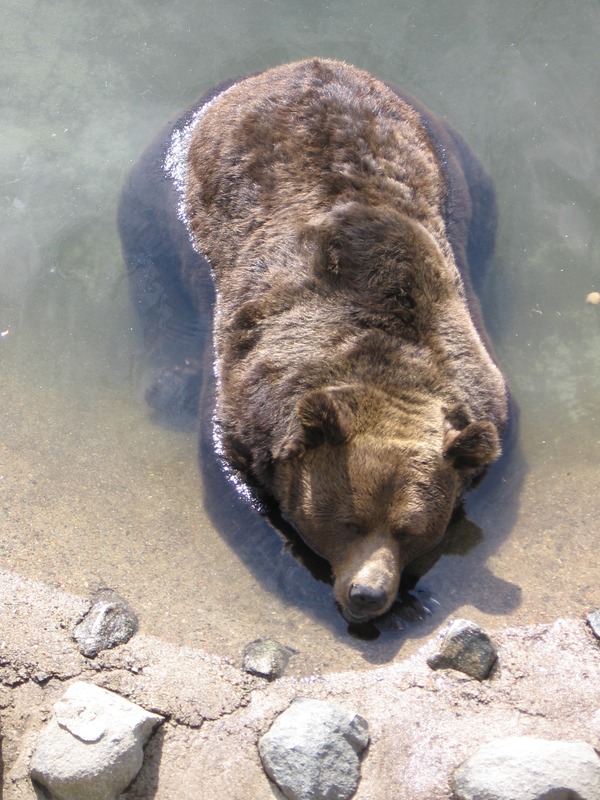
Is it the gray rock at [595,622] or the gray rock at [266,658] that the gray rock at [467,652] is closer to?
the gray rock at [595,622]

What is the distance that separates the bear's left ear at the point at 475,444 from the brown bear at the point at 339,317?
10mm

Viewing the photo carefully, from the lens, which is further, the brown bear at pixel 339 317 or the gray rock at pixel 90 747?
the brown bear at pixel 339 317

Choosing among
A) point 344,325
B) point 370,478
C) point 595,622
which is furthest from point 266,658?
point 344,325

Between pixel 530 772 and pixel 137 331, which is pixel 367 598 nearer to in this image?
pixel 530 772

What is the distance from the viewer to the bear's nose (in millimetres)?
5344

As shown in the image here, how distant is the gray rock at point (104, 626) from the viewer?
17.3ft

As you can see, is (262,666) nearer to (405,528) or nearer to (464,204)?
(405,528)

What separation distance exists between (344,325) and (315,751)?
2.73 meters

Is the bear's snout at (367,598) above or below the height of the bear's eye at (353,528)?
below

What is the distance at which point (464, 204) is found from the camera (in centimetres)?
769

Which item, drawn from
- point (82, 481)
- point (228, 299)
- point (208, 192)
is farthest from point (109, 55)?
point (82, 481)

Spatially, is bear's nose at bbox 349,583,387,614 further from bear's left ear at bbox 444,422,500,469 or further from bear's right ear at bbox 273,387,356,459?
bear's left ear at bbox 444,422,500,469

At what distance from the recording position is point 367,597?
17.6 ft

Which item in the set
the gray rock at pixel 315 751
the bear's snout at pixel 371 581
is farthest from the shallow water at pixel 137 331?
the gray rock at pixel 315 751
